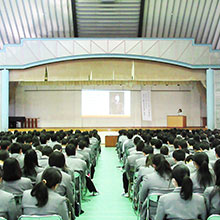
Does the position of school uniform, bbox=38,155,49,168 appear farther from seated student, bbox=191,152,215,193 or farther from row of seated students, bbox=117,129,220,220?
seated student, bbox=191,152,215,193

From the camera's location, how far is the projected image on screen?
2020 centimetres

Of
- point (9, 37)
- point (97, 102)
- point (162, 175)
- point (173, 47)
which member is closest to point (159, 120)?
point (97, 102)

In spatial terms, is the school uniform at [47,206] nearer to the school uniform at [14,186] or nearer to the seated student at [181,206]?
the school uniform at [14,186]

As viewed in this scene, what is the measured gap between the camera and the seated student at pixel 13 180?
135 inches

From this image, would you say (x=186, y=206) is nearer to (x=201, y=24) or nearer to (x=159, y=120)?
(x=201, y=24)

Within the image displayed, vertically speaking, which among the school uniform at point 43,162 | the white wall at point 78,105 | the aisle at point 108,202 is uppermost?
the white wall at point 78,105

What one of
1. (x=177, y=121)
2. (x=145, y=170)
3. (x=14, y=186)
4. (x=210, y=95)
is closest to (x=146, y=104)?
(x=177, y=121)

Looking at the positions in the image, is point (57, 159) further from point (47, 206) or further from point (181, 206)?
point (181, 206)

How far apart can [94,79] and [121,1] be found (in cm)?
415

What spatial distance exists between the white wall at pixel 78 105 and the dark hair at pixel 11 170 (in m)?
17.6

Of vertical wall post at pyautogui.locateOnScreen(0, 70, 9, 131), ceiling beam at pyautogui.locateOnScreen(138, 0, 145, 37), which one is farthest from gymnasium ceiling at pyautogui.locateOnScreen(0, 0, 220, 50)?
vertical wall post at pyautogui.locateOnScreen(0, 70, 9, 131)

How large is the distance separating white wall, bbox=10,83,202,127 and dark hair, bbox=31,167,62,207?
18.0m

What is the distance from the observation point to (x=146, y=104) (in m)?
21.3

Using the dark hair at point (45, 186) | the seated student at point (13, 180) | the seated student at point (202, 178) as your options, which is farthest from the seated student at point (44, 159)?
the seated student at point (202, 178)
